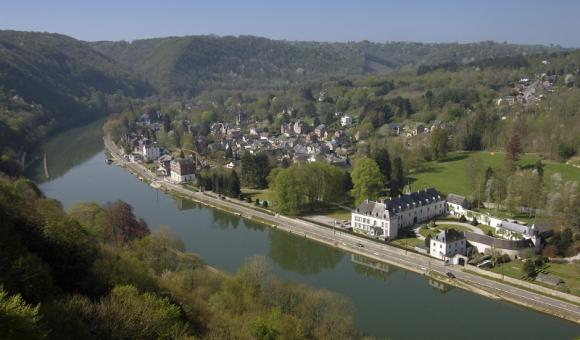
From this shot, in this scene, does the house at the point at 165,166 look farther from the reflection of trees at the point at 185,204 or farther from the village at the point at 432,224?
the reflection of trees at the point at 185,204

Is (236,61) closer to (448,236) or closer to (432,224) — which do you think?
(432,224)

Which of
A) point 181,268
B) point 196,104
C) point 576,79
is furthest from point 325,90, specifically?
point 181,268

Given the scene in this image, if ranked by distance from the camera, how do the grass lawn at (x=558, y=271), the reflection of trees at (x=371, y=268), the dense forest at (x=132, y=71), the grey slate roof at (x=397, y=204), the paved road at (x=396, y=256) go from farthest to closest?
the dense forest at (x=132, y=71) → the grey slate roof at (x=397, y=204) → the reflection of trees at (x=371, y=268) → the grass lawn at (x=558, y=271) → the paved road at (x=396, y=256)

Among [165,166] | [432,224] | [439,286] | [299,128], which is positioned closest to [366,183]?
[432,224]

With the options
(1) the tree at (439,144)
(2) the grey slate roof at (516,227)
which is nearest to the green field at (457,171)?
(1) the tree at (439,144)

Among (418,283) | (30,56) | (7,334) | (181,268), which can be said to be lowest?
(418,283)

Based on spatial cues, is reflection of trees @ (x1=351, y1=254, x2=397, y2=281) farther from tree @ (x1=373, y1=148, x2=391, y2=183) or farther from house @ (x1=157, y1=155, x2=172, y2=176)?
house @ (x1=157, y1=155, x2=172, y2=176)

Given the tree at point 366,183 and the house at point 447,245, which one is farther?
the tree at point 366,183

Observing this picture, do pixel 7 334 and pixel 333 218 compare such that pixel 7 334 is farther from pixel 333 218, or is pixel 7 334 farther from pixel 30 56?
pixel 30 56
